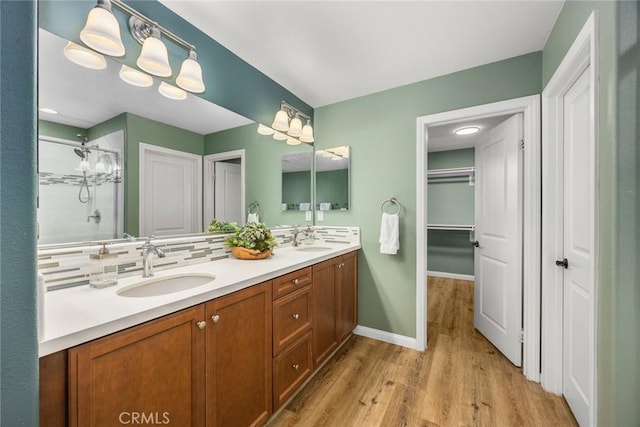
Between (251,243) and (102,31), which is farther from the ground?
(102,31)

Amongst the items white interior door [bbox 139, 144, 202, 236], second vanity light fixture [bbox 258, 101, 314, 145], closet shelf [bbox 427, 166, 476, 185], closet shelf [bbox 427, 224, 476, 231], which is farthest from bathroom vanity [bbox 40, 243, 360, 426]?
closet shelf [bbox 427, 166, 476, 185]

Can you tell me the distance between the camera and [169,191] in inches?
58.8

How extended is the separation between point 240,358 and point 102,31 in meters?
1.59

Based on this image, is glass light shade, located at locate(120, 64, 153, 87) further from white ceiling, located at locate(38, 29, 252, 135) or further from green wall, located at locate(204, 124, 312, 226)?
green wall, located at locate(204, 124, 312, 226)

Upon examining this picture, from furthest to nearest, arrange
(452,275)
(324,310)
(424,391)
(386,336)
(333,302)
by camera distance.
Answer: (452,275)
(386,336)
(333,302)
(324,310)
(424,391)

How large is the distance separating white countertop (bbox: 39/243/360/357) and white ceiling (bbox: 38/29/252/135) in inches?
30.4

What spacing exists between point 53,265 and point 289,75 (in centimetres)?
196

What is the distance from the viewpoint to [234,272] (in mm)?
1302

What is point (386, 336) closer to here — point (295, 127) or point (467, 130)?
point (295, 127)

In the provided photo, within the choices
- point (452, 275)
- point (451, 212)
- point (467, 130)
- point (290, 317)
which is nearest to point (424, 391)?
point (290, 317)

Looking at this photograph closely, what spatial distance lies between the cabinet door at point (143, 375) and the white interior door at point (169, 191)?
2.38 feet

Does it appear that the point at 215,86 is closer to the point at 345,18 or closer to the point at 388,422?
the point at 345,18

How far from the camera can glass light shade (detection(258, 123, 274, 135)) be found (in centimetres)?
210

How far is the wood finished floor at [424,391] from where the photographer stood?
56.7 inches
